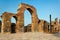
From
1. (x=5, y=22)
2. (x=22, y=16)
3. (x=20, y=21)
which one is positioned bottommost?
(x=5, y=22)

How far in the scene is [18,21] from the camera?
21.1 m

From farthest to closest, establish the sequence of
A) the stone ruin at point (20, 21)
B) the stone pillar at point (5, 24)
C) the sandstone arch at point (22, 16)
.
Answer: the sandstone arch at point (22, 16) < the stone ruin at point (20, 21) < the stone pillar at point (5, 24)

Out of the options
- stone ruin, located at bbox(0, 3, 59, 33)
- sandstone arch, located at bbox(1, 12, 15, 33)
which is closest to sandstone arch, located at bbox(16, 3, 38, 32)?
stone ruin, located at bbox(0, 3, 59, 33)

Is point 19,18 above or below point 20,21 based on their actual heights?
above

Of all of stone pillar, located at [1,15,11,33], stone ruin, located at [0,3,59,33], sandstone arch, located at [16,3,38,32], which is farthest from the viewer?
sandstone arch, located at [16,3,38,32]

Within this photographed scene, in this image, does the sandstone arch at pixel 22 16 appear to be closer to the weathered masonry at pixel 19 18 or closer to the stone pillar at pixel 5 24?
the weathered masonry at pixel 19 18

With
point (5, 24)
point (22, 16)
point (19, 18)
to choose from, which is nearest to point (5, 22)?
point (5, 24)

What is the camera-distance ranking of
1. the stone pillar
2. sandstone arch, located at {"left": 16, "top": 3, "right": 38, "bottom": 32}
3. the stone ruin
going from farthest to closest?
sandstone arch, located at {"left": 16, "top": 3, "right": 38, "bottom": 32}, the stone ruin, the stone pillar

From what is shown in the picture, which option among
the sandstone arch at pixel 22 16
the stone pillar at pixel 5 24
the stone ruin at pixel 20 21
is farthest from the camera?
the sandstone arch at pixel 22 16

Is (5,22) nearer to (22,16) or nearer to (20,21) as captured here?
(20,21)

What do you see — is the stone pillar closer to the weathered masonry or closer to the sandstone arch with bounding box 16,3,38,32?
the weathered masonry

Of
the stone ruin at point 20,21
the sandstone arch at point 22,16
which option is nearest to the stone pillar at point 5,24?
the stone ruin at point 20,21

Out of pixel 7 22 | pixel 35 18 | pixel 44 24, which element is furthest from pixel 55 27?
pixel 7 22

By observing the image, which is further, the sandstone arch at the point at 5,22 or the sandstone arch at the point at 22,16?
the sandstone arch at the point at 22,16
